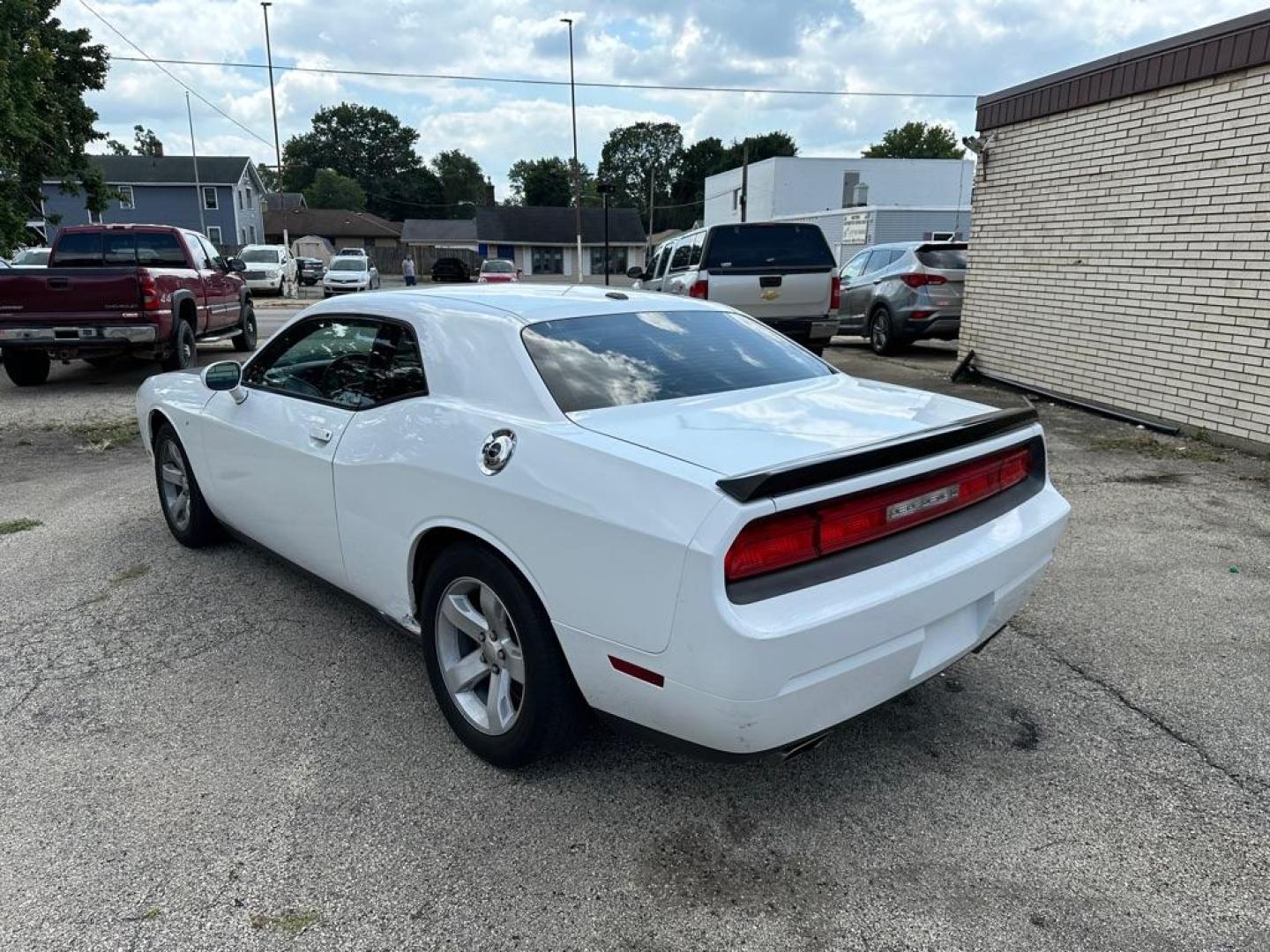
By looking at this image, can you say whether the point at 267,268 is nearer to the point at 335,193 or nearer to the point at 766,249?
the point at 766,249

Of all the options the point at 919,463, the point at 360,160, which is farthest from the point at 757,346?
the point at 360,160

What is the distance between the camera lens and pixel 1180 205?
24.7 ft

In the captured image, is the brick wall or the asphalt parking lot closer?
the asphalt parking lot

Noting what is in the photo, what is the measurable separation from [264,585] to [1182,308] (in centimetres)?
764

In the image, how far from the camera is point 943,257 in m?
12.7

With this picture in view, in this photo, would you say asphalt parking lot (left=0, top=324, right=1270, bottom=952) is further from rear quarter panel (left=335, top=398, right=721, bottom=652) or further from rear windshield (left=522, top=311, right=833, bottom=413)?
rear windshield (left=522, top=311, right=833, bottom=413)

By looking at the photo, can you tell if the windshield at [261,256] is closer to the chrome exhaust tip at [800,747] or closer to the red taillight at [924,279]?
the red taillight at [924,279]

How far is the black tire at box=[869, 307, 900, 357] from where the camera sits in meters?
13.3

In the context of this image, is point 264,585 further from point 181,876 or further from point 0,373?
point 0,373

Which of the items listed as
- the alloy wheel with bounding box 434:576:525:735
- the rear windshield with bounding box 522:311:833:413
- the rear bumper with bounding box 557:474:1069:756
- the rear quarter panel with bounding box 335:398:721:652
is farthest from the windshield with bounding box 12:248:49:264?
the rear bumper with bounding box 557:474:1069:756

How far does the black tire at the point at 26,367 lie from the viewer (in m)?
10.6

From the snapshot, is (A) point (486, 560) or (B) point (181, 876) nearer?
(B) point (181, 876)

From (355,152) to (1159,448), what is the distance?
119 metres

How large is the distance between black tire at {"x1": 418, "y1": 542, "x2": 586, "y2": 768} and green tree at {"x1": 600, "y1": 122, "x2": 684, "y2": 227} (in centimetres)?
12264
